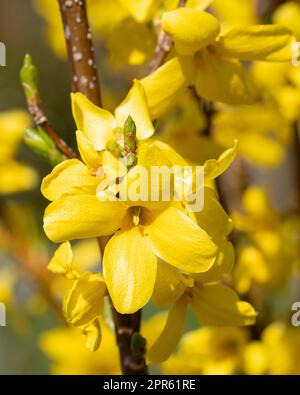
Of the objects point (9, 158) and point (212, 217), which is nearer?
point (212, 217)

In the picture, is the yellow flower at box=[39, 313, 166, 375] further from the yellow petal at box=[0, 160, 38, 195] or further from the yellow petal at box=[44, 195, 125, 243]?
the yellow petal at box=[44, 195, 125, 243]

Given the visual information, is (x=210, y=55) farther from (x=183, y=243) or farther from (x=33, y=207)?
(x=33, y=207)

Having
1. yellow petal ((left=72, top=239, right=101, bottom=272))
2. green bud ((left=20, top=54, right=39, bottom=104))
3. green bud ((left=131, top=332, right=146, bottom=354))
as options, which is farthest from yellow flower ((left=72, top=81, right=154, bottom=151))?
yellow petal ((left=72, top=239, right=101, bottom=272))

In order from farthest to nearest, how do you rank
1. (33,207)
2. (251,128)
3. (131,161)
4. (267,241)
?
(33,207) < (251,128) < (267,241) < (131,161)

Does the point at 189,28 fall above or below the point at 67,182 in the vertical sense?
above

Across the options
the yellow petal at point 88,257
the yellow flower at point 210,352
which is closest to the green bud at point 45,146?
the yellow flower at point 210,352

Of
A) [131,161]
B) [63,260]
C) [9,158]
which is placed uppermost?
[131,161]

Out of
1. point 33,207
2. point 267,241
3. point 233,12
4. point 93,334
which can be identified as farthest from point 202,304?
point 33,207
